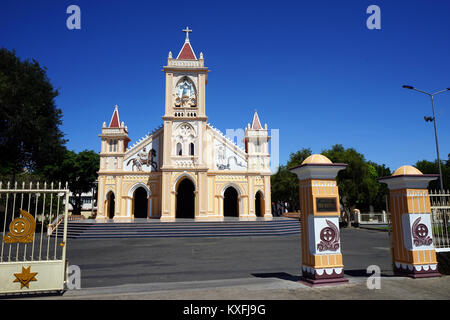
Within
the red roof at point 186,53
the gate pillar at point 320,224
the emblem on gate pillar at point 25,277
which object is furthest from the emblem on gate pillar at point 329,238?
the red roof at point 186,53

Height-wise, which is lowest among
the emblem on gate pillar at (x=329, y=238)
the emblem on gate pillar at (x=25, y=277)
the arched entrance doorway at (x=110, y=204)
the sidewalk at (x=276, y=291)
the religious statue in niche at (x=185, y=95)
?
the sidewalk at (x=276, y=291)

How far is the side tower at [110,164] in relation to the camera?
28.0 metres

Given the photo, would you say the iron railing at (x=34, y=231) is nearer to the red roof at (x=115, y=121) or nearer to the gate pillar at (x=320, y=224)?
the gate pillar at (x=320, y=224)

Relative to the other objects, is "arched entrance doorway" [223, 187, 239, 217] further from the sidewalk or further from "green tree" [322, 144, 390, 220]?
the sidewalk

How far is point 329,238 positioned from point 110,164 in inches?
1012

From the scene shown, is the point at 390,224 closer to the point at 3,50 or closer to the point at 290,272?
the point at 290,272

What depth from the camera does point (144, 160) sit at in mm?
29109

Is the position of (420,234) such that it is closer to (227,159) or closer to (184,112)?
(227,159)

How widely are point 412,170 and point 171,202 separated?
2125cm

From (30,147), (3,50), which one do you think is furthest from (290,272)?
(3,50)

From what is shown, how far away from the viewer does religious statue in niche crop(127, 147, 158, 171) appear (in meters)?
28.9

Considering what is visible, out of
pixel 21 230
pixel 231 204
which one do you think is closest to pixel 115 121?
pixel 231 204

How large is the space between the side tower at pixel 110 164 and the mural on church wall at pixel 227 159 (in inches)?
355
